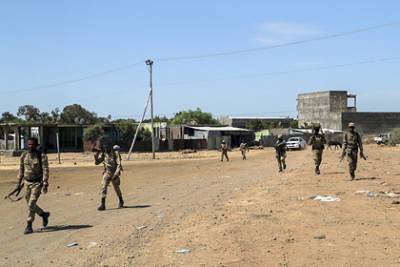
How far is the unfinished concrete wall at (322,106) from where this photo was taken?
12206 cm

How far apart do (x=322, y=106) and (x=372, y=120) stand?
18773 millimetres

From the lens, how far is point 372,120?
111000 mm

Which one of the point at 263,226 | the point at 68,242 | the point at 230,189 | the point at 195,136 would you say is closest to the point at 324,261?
the point at 263,226

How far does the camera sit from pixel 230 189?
19562 millimetres

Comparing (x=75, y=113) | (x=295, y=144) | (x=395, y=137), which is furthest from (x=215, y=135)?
(x=75, y=113)

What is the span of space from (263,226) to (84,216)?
5030 mm

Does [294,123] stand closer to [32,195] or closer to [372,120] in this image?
[372,120]

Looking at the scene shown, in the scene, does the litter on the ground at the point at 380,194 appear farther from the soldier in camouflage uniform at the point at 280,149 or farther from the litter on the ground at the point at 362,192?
the soldier in camouflage uniform at the point at 280,149

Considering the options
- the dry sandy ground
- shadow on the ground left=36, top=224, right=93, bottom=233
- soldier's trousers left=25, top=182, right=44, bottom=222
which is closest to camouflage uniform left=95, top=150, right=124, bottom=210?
the dry sandy ground

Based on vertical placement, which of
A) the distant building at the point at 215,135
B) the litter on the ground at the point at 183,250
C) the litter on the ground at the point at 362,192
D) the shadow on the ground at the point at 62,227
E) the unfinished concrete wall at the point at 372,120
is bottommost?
the shadow on the ground at the point at 62,227

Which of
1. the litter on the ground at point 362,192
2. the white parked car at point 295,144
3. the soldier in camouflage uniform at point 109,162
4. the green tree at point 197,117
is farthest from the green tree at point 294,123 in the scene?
the soldier in camouflage uniform at point 109,162

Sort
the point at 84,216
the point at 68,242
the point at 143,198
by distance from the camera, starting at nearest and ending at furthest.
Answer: the point at 68,242 < the point at 84,216 < the point at 143,198

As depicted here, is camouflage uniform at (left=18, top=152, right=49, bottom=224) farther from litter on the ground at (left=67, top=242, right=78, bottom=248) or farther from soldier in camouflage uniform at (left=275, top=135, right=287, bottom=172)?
soldier in camouflage uniform at (left=275, top=135, right=287, bottom=172)

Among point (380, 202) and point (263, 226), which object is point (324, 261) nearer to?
point (263, 226)
